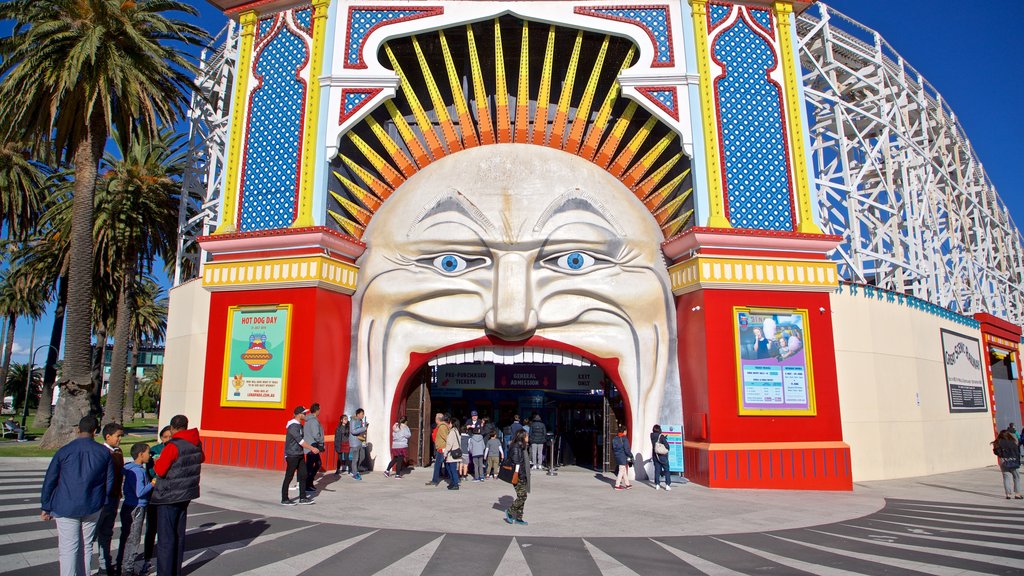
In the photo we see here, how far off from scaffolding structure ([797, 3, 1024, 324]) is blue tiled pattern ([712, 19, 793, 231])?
117 inches

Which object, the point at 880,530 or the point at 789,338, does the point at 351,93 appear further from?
the point at 880,530

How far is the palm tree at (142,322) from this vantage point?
35166 millimetres

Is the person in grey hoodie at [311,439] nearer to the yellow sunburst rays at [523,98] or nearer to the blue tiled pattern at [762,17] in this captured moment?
the yellow sunburst rays at [523,98]

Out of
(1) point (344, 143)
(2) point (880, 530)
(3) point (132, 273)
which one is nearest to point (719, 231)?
(2) point (880, 530)

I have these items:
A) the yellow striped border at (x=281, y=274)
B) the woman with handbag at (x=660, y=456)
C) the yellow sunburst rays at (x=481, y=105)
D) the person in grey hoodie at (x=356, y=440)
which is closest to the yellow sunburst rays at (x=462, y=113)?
the yellow sunburst rays at (x=481, y=105)

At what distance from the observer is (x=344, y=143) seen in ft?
54.8

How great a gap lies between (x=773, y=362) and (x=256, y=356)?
479 inches

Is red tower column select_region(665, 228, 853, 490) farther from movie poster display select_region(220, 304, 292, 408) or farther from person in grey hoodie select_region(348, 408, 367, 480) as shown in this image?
movie poster display select_region(220, 304, 292, 408)

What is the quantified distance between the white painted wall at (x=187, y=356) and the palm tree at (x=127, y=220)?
28.2 ft

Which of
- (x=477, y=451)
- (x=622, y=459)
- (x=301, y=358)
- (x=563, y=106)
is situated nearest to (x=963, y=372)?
(x=622, y=459)

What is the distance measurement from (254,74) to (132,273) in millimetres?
12771

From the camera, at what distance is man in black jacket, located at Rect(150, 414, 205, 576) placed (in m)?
5.96

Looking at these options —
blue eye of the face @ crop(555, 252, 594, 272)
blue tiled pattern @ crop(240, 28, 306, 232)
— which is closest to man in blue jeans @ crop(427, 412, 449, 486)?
blue eye of the face @ crop(555, 252, 594, 272)

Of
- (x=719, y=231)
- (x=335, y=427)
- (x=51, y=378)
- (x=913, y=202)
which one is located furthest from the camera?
(x=51, y=378)
